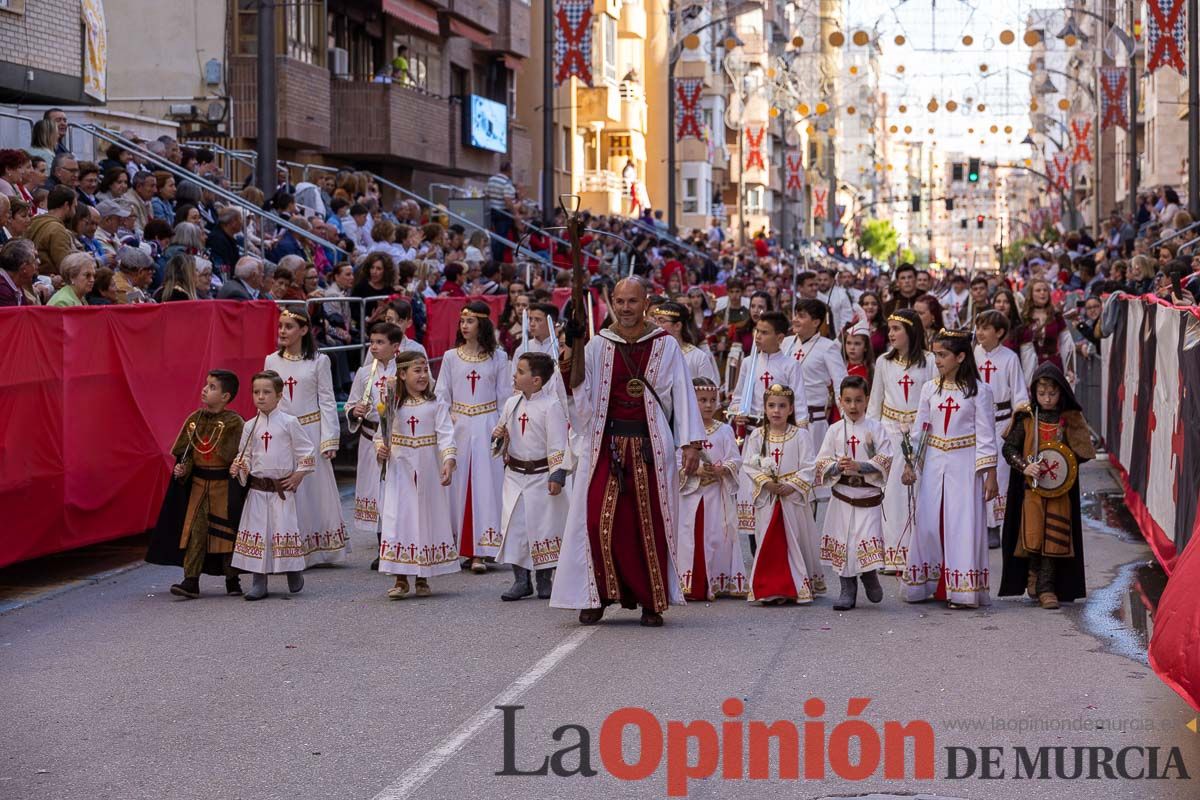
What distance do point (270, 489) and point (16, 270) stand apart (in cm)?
279

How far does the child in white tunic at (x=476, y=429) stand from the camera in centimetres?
1286

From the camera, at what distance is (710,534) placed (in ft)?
38.6

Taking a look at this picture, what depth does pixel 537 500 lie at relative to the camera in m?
11.9

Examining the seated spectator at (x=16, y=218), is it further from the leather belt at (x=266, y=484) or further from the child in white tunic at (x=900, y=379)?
the child in white tunic at (x=900, y=379)

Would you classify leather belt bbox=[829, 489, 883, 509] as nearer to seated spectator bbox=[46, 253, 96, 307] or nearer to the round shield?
the round shield

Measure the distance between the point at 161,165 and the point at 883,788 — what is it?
1582 cm

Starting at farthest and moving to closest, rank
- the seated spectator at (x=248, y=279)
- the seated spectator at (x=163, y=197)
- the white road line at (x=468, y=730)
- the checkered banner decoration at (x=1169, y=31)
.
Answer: the checkered banner decoration at (x=1169, y=31), the seated spectator at (x=163, y=197), the seated spectator at (x=248, y=279), the white road line at (x=468, y=730)

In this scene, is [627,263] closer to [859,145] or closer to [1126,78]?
[1126,78]

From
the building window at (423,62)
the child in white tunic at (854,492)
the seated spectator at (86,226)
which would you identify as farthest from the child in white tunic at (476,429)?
the building window at (423,62)

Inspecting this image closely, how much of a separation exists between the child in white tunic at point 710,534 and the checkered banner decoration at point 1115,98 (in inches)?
1425

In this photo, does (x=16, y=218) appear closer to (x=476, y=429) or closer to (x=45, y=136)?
(x=45, y=136)

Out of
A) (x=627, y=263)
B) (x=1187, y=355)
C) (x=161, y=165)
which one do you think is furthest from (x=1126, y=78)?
(x=1187, y=355)

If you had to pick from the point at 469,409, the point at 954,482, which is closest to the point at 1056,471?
the point at 954,482

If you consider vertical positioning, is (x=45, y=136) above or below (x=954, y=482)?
above
